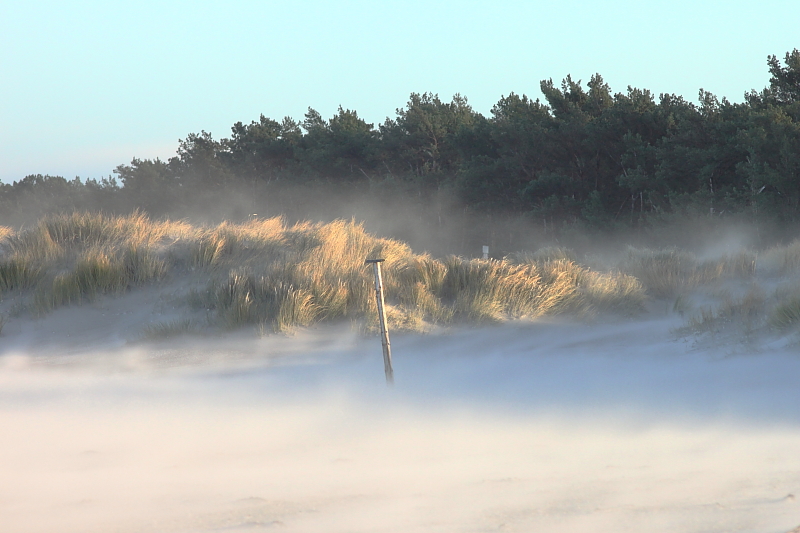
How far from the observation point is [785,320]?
7.86 m

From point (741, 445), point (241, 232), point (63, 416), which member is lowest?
point (741, 445)

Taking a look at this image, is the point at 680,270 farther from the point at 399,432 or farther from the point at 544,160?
the point at 544,160

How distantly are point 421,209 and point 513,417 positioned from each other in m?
33.5

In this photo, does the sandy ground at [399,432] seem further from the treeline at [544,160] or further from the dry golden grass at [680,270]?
the treeline at [544,160]

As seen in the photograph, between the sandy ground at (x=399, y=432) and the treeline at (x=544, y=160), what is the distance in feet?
60.6

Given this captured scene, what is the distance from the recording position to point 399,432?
6020 millimetres

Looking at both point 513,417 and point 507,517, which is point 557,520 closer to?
point 507,517

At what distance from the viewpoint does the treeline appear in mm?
25875

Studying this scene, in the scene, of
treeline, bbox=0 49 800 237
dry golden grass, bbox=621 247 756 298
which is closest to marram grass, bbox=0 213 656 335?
dry golden grass, bbox=621 247 756 298

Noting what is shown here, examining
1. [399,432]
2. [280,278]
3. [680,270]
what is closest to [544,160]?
[680,270]

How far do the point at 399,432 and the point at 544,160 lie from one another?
28.9 meters

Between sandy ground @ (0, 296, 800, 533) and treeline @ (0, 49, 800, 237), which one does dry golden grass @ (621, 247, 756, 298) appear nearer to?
sandy ground @ (0, 296, 800, 533)

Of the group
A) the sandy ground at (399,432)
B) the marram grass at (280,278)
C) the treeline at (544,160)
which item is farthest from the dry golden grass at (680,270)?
the treeline at (544,160)

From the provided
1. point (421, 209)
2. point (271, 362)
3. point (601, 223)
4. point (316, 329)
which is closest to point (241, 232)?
point (316, 329)
